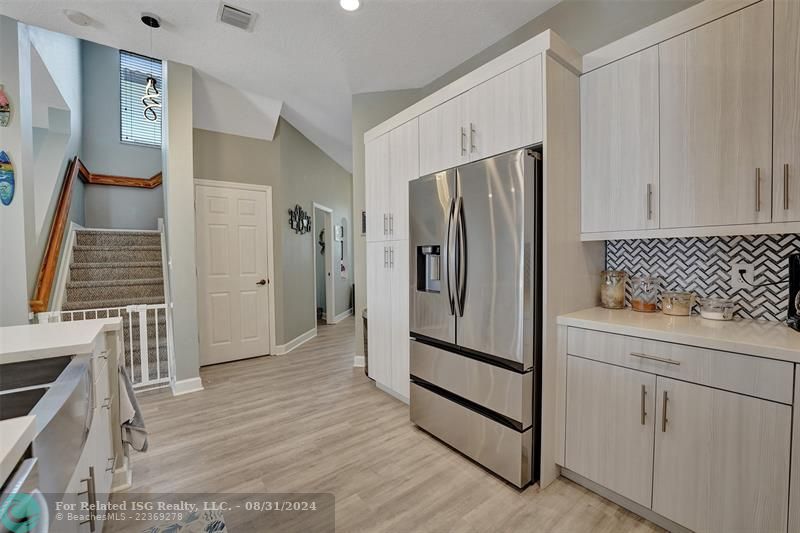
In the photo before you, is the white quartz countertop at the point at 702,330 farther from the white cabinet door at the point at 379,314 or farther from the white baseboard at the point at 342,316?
the white baseboard at the point at 342,316

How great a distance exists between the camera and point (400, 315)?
2.82 metres

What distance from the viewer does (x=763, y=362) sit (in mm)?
1283

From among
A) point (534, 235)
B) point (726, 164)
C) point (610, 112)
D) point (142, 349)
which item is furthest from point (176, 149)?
point (726, 164)

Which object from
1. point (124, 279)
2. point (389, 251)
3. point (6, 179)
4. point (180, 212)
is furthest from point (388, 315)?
point (124, 279)

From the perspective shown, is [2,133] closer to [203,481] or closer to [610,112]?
[203,481]

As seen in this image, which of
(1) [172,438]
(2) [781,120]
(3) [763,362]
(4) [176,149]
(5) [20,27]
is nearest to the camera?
(3) [763,362]

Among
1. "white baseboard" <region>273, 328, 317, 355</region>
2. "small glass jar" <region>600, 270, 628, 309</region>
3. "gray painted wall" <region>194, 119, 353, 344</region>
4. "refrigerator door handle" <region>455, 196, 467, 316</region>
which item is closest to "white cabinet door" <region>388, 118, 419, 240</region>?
"refrigerator door handle" <region>455, 196, 467, 316</region>

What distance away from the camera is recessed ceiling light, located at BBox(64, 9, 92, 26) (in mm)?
2512

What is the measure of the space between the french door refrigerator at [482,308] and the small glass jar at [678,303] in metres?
0.75

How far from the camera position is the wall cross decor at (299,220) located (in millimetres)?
4871

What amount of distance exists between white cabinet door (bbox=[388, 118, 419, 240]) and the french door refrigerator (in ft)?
0.89

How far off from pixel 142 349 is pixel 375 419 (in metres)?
2.40

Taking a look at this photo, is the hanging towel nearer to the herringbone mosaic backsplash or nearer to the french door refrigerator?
the french door refrigerator

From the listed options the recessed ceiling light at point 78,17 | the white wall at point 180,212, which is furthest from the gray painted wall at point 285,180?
the recessed ceiling light at point 78,17
